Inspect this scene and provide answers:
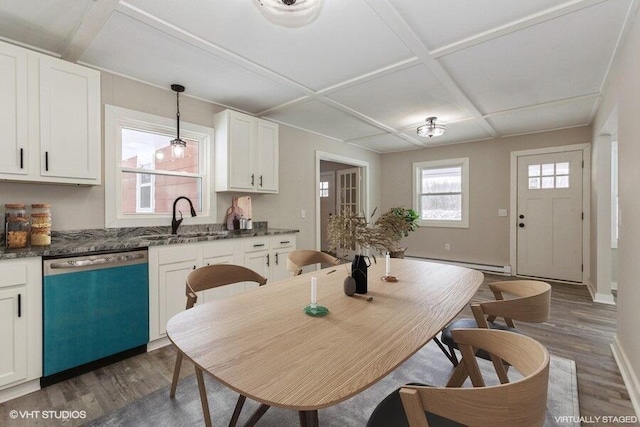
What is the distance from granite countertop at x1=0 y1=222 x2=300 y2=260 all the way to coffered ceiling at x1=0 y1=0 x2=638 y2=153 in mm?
1427

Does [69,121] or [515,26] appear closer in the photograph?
[515,26]

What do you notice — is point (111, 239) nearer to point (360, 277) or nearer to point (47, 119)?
point (47, 119)

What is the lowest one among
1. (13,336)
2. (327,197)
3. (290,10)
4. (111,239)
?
(13,336)

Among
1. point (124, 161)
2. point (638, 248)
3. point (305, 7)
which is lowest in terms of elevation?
point (638, 248)

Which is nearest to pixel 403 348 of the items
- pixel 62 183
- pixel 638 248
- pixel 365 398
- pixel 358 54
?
pixel 365 398

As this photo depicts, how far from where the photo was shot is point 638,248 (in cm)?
183

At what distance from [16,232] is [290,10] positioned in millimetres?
2356

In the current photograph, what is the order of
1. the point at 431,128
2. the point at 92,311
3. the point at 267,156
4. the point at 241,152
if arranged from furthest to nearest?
1. the point at 431,128
2. the point at 267,156
3. the point at 241,152
4. the point at 92,311

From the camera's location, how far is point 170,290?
254 centimetres

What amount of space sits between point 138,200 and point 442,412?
3.13m

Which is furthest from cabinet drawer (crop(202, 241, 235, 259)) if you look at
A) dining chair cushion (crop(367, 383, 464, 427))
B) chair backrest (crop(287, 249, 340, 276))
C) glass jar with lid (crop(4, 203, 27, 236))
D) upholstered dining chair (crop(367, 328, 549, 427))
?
upholstered dining chair (crop(367, 328, 549, 427))

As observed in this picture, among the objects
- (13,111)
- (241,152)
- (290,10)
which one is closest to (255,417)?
(290,10)

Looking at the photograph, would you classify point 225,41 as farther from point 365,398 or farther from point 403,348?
point 365,398

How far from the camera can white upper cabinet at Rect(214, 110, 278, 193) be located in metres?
3.34
